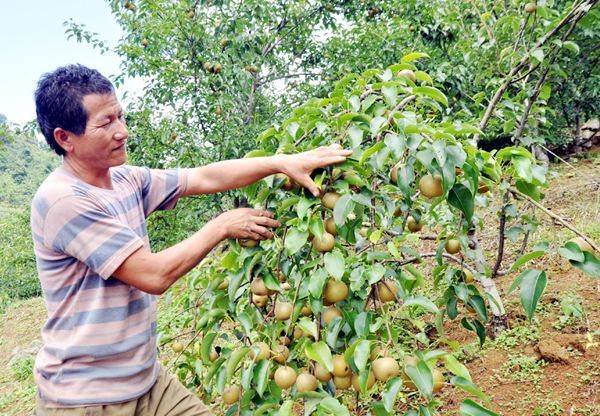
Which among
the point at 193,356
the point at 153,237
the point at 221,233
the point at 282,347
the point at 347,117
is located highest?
the point at 347,117

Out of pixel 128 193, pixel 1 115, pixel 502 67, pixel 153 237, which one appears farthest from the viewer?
pixel 1 115

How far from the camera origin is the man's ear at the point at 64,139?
4.46ft

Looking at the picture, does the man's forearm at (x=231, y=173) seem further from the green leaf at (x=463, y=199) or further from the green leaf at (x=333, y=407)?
the green leaf at (x=333, y=407)

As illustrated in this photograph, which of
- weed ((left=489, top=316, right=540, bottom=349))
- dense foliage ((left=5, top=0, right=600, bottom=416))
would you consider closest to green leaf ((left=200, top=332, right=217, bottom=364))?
dense foliage ((left=5, top=0, right=600, bottom=416))

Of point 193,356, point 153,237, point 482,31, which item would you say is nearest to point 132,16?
point 153,237

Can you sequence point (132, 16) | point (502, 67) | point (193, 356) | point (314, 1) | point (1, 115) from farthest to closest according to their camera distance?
point (1, 115), point (314, 1), point (132, 16), point (502, 67), point (193, 356)

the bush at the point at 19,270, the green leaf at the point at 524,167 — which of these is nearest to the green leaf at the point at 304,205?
the green leaf at the point at 524,167

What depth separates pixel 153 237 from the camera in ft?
17.0

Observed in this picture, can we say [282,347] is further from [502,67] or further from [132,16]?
[132,16]

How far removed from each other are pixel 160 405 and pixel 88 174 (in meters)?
0.97

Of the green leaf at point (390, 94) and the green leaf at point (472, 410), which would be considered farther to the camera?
the green leaf at point (390, 94)

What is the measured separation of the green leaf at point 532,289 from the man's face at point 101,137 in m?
1.40

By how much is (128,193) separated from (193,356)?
84 cm

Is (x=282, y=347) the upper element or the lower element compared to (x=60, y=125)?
lower
